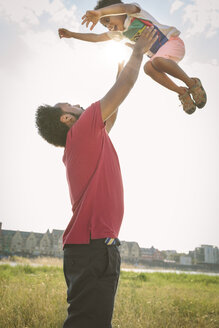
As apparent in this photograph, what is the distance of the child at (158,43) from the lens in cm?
257

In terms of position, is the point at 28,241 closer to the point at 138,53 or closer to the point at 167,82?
the point at 167,82

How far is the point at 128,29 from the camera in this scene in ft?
8.61

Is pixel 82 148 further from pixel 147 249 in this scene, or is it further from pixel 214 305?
pixel 147 249

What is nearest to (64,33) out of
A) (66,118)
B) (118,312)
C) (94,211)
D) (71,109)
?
(71,109)

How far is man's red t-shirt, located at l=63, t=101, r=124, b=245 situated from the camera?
172 centimetres

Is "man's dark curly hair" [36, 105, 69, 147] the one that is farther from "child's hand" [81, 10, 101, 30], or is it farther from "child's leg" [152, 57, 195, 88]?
"child's leg" [152, 57, 195, 88]

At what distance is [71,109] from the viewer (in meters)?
2.22

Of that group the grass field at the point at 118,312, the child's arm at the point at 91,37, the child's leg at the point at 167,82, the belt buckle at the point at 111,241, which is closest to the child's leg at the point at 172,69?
the child's leg at the point at 167,82

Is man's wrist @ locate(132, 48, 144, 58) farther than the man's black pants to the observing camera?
Yes

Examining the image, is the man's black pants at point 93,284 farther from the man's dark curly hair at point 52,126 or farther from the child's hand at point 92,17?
the child's hand at point 92,17

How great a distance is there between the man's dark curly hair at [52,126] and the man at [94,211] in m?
0.03

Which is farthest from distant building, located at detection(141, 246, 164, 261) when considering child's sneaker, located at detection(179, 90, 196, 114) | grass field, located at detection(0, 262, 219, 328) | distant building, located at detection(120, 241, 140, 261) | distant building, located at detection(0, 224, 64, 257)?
child's sneaker, located at detection(179, 90, 196, 114)

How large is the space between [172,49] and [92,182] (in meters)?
1.79

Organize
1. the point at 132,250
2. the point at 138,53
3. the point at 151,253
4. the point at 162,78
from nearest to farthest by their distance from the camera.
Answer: the point at 138,53
the point at 162,78
the point at 132,250
the point at 151,253
